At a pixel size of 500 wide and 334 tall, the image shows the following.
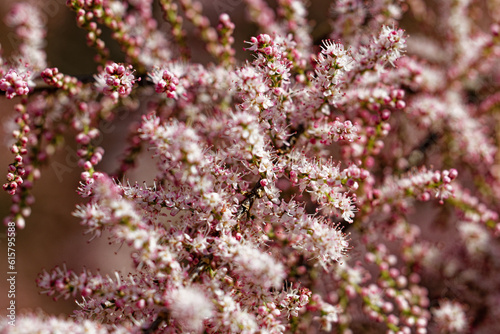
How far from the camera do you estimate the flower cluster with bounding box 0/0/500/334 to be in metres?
0.91

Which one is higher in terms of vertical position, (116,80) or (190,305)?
(116,80)

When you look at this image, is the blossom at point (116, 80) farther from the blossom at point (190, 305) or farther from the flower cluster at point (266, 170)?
the blossom at point (190, 305)

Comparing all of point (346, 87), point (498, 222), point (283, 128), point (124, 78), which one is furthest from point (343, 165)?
point (124, 78)

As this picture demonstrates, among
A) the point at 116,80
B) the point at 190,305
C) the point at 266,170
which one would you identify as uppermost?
the point at 116,80

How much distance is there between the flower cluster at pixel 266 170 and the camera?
0.91 meters

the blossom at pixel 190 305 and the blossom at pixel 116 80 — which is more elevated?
the blossom at pixel 116 80

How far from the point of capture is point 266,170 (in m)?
0.96

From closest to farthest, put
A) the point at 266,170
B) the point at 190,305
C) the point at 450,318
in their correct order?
the point at 190,305, the point at 266,170, the point at 450,318

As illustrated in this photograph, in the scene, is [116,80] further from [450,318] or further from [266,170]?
[450,318]

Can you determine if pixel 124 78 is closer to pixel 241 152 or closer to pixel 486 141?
pixel 241 152

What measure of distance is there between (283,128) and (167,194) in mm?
332

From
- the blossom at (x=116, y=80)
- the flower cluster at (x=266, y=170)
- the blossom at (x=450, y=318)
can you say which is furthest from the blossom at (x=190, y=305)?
the blossom at (x=450, y=318)

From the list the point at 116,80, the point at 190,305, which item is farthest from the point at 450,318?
the point at 116,80

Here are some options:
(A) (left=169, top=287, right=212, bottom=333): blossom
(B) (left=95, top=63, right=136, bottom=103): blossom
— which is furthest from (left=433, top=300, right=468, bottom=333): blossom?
(B) (left=95, top=63, right=136, bottom=103): blossom
